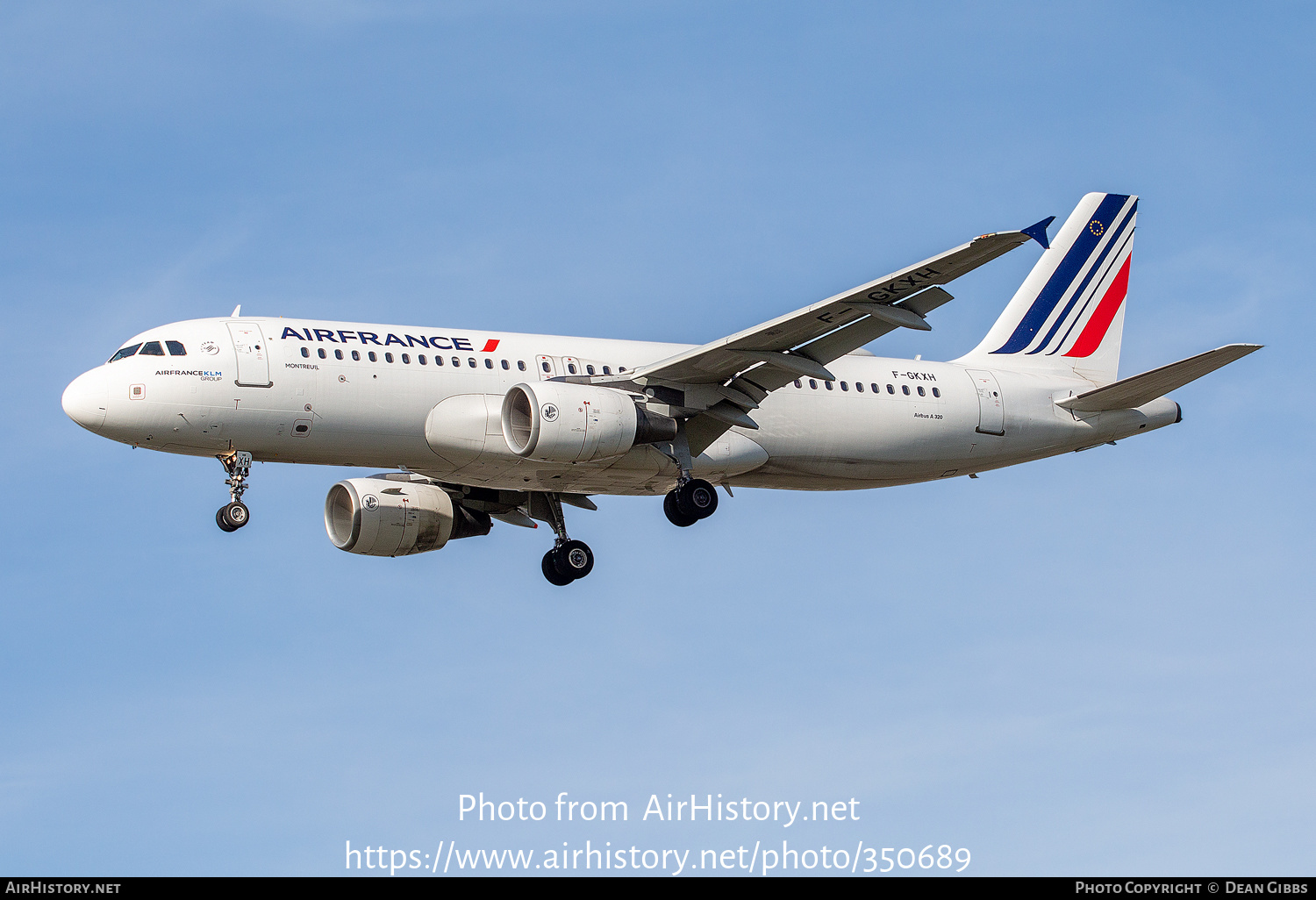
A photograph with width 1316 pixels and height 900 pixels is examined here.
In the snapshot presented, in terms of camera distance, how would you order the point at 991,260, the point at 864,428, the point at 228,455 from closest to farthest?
1. the point at 991,260
2. the point at 228,455
3. the point at 864,428

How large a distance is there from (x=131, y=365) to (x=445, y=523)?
959cm

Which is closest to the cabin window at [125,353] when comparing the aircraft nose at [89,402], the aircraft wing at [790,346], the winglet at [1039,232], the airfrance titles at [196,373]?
the aircraft nose at [89,402]

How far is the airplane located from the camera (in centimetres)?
3478

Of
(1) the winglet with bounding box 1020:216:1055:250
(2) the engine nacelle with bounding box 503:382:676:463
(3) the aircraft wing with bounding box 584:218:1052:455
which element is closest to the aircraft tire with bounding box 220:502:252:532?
(2) the engine nacelle with bounding box 503:382:676:463

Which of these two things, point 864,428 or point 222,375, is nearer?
point 222,375

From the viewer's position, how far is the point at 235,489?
35.6m

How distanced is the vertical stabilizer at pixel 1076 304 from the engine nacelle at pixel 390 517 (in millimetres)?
13607

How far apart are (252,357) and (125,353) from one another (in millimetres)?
2718

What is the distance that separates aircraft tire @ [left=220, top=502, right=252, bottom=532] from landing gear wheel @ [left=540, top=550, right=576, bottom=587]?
8646 mm

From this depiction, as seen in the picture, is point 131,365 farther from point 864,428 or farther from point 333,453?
point 864,428

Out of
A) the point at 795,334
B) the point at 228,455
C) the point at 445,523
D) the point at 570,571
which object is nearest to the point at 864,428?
the point at 795,334

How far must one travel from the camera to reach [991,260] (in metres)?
33.2

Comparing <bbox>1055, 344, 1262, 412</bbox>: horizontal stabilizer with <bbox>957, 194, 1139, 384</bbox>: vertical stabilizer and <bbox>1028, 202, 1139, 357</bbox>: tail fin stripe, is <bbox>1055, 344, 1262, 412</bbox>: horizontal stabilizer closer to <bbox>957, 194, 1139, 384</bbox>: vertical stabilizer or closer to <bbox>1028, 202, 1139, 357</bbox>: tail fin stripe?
<bbox>957, 194, 1139, 384</bbox>: vertical stabilizer

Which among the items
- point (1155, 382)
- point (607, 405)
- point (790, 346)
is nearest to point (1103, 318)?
point (1155, 382)
